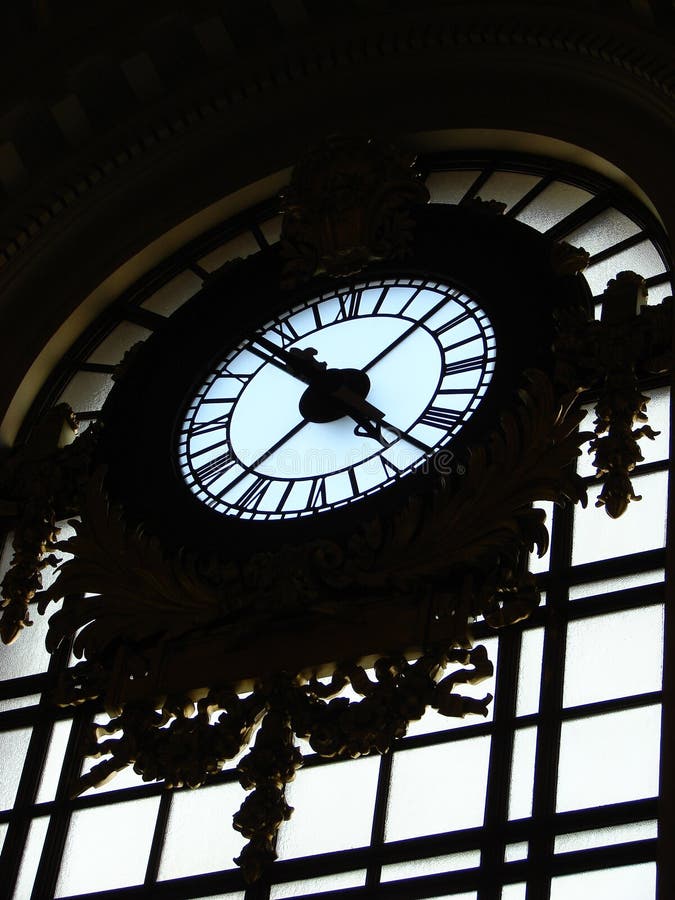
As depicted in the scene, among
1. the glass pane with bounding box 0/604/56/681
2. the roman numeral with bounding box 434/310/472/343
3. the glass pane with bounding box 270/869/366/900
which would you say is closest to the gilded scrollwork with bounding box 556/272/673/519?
the roman numeral with bounding box 434/310/472/343

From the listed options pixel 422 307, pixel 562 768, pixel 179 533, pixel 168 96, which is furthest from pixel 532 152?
pixel 562 768

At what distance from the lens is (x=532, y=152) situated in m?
7.16

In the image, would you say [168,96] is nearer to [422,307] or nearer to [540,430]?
[422,307]

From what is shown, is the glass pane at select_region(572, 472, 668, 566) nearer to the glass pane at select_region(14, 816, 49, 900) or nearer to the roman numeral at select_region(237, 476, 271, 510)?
the roman numeral at select_region(237, 476, 271, 510)

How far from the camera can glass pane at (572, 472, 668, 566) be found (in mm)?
5660

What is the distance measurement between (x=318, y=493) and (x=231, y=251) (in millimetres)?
1783

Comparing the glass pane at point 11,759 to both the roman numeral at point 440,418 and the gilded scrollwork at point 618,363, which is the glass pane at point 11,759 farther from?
the gilded scrollwork at point 618,363

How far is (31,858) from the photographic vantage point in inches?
229

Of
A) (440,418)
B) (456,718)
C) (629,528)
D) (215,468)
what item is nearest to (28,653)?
(215,468)

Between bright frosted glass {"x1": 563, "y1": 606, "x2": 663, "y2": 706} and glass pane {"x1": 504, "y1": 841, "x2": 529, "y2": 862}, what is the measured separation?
46cm

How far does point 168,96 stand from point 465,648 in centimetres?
323

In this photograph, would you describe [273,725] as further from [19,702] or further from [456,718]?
[19,702]

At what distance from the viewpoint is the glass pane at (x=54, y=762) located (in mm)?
6008

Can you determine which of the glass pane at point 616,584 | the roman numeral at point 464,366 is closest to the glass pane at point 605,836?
the glass pane at point 616,584
